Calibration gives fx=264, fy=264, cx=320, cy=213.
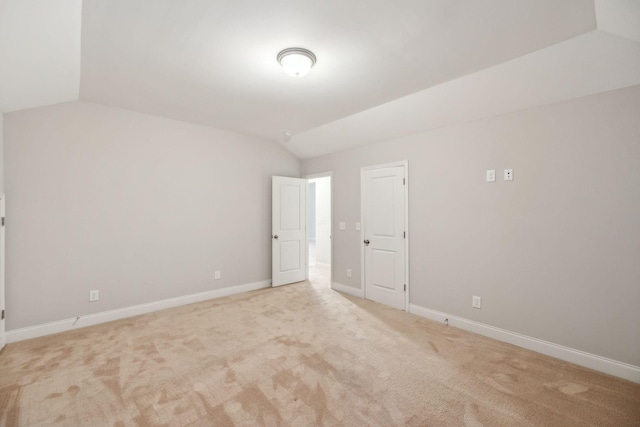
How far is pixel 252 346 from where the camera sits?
268cm

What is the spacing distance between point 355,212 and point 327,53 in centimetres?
263

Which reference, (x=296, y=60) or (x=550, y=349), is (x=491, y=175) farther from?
(x=296, y=60)

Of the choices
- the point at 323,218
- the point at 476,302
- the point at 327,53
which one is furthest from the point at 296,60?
the point at 323,218

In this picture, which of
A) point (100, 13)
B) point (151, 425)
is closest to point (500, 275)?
point (151, 425)

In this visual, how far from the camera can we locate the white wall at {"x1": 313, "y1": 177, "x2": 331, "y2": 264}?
6.96m

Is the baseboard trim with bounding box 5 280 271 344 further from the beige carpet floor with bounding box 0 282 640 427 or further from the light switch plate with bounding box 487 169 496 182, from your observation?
the light switch plate with bounding box 487 169 496 182

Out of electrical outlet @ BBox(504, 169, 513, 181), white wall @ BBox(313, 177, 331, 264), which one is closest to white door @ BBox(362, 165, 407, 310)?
electrical outlet @ BBox(504, 169, 513, 181)

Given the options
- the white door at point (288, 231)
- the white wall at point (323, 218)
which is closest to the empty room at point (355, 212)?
the white door at point (288, 231)

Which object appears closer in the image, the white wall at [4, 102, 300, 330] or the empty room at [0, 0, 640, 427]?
the empty room at [0, 0, 640, 427]

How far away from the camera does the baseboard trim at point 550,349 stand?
2.15 m

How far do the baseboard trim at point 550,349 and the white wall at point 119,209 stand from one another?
3235mm

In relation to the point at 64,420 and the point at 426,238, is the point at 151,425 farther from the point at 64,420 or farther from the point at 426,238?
the point at 426,238

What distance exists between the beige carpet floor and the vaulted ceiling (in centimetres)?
244

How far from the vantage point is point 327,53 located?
213cm
